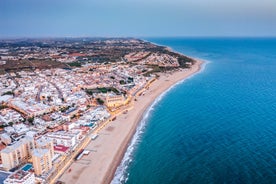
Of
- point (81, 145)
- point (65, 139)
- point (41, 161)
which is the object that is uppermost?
point (41, 161)

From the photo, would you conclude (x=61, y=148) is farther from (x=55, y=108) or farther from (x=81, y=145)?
(x=55, y=108)

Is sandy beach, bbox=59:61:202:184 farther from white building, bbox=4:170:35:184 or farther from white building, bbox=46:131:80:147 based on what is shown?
white building, bbox=4:170:35:184

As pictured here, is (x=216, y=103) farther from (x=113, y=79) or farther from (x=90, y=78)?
(x=90, y=78)

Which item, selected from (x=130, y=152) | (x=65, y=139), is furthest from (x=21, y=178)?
(x=130, y=152)

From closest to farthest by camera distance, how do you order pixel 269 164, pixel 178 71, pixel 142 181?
pixel 142 181, pixel 269 164, pixel 178 71

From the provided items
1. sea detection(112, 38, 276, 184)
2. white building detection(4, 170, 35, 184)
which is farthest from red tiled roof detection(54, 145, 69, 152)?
sea detection(112, 38, 276, 184)

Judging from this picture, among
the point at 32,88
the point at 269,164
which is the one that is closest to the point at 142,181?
the point at 269,164
